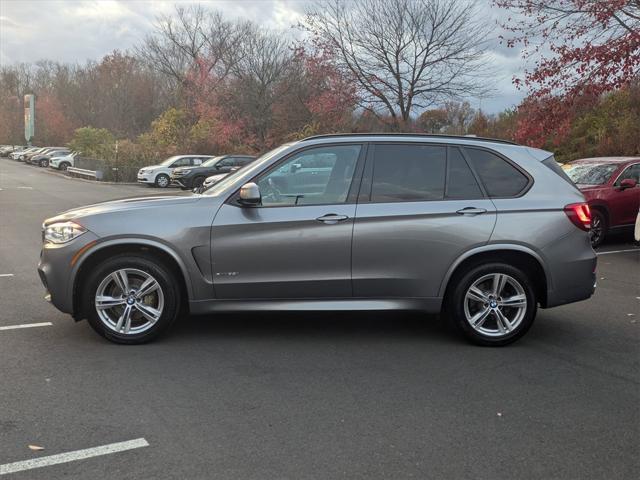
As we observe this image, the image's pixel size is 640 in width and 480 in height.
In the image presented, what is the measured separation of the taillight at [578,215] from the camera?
17.4ft

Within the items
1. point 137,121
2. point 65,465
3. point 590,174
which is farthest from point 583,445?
point 137,121

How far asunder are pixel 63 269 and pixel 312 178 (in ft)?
7.11

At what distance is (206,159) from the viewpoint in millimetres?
28766

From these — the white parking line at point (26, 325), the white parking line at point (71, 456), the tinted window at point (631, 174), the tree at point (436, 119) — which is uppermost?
the tree at point (436, 119)

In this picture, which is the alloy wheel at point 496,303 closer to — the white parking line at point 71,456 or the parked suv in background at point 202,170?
the white parking line at point 71,456

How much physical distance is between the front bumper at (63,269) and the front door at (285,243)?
42.2 inches

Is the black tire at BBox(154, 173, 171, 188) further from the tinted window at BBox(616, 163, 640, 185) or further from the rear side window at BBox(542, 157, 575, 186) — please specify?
the rear side window at BBox(542, 157, 575, 186)

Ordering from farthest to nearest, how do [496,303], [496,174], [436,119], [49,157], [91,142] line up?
1. [49,157]
2. [436,119]
3. [91,142]
4. [496,174]
5. [496,303]

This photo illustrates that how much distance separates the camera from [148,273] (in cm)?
504

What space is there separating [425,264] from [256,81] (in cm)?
3569

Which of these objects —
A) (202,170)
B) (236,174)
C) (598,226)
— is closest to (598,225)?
(598,226)

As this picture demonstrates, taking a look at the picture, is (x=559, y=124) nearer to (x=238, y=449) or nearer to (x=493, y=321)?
(x=493, y=321)

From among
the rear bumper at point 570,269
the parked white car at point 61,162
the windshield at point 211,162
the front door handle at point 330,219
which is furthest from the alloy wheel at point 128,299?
the parked white car at point 61,162

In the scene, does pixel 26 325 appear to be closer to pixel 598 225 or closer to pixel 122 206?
pixel 122 206
